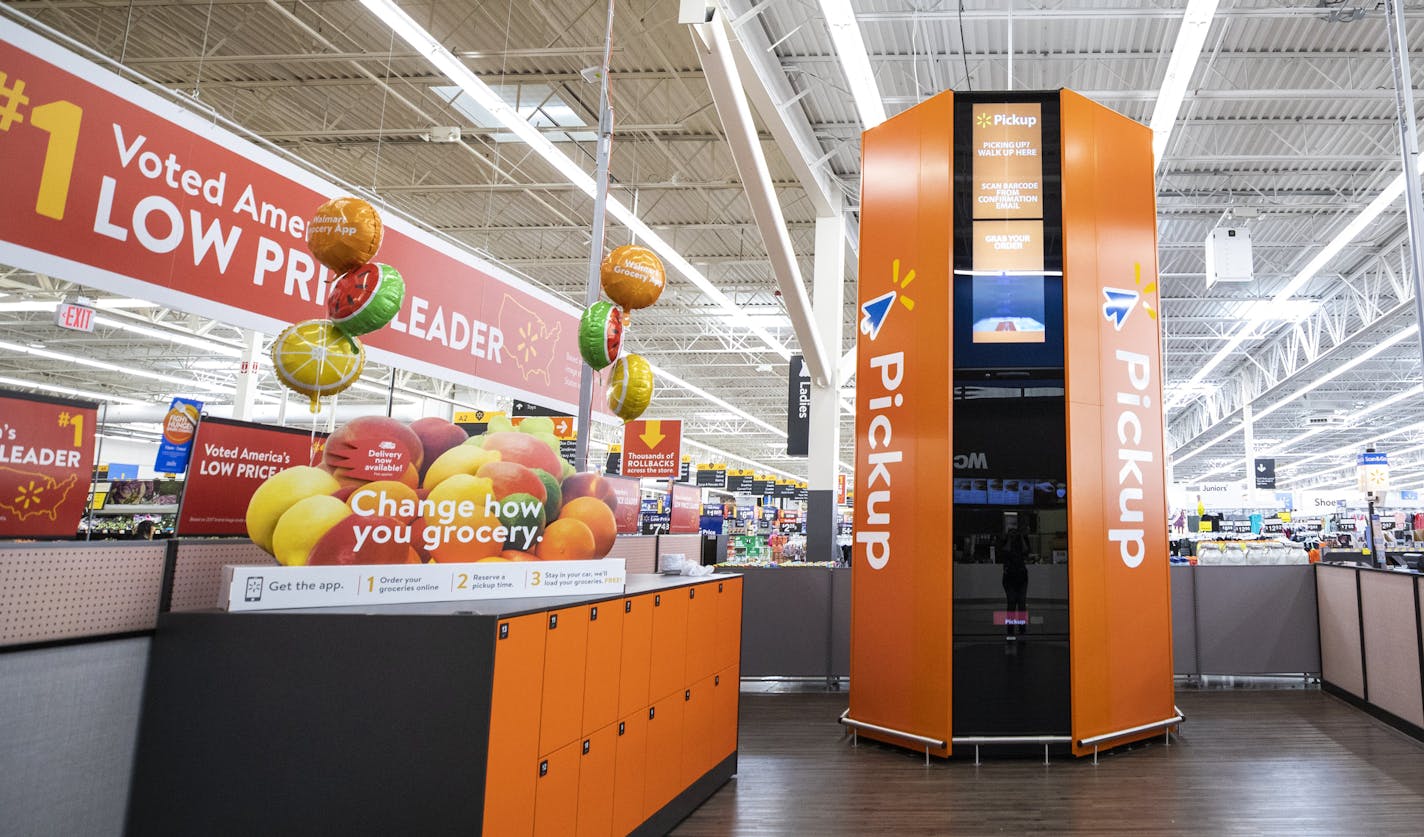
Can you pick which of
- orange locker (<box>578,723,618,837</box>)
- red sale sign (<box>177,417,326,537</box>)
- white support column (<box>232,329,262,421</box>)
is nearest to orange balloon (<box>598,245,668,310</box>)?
red sale sign (<box>177,417,326,537</box>)

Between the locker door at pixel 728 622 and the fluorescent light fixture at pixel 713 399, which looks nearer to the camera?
the locker door at pixel 728 622

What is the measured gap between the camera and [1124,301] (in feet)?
17.6

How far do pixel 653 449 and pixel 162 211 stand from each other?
10943 millimetres

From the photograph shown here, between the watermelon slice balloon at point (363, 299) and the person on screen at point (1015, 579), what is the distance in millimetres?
3766

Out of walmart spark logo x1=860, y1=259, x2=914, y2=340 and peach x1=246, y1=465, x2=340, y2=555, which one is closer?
peach x1=246, y1=465, x2=340, y2=555

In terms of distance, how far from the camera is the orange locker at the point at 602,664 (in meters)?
2.92

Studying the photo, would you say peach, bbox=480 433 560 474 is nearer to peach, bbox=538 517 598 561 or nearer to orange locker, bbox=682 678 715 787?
peach, bbox=538 517 598 561

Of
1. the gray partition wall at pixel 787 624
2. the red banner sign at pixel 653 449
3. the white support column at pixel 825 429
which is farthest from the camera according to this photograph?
the red banner sign at pixel 653 449

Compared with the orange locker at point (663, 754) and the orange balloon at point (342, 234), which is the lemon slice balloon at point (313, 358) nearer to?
the orange balloon at point (342, 234)

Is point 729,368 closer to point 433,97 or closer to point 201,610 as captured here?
point 433,97

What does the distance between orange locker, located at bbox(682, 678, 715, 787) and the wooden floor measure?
0.65 ft

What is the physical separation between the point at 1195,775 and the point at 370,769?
14.6 feet

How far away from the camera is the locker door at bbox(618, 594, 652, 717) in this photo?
3.18m

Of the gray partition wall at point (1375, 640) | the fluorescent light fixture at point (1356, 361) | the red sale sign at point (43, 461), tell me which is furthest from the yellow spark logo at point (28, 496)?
the fluorescent light fixture at point (1356, 361)
